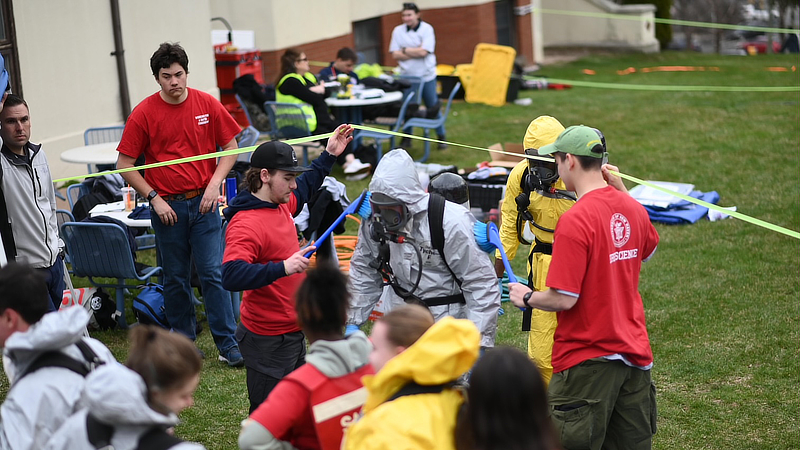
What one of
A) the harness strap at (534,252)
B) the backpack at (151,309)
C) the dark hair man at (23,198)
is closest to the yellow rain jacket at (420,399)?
the harness strap at (534,252)

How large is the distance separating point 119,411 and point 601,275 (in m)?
2.04

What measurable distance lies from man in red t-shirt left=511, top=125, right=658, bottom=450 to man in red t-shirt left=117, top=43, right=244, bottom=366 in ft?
9.63

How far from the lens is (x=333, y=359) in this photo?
9.41ft

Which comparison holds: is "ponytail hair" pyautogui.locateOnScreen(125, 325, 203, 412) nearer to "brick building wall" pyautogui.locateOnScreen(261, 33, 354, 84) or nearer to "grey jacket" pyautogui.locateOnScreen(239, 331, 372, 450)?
"grey jacket" pyautogui.locateOnScreen(239, 331, 372, 450)

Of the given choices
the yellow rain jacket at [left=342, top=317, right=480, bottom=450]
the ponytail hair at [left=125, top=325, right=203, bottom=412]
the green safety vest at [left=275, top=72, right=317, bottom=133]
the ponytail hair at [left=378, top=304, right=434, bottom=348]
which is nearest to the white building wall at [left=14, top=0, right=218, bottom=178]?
the green safety vest at [left=275, top=72, right=317, bottom=133]

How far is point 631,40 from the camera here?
25.9 meters

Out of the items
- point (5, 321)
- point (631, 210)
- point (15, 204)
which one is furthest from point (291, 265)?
point (15, 204)

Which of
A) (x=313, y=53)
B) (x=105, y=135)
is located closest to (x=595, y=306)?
(x=105, y=135)

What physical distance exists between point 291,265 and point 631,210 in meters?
1.58

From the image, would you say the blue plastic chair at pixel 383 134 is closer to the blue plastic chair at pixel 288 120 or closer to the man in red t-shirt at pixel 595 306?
the blue plastic chair at pixel 288 120

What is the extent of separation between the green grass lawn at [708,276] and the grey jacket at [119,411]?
2.59 metres

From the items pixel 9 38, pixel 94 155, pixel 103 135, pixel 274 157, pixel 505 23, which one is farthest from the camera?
pixel 505 23

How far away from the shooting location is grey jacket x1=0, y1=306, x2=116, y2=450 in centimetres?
276

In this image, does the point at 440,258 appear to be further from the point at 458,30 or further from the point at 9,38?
the point at 458,30
